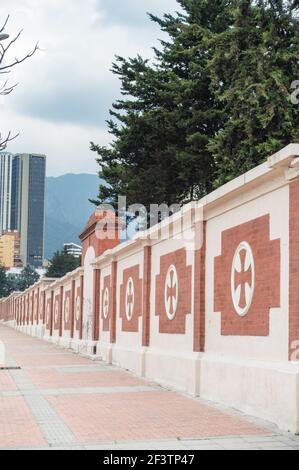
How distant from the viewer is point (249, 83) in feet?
71.0

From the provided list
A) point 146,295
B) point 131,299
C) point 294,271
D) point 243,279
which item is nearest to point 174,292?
point 146,295

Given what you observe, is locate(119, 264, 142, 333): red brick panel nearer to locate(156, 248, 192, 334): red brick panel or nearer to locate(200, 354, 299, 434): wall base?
locate(156, 248, 192, 334): red brick panel

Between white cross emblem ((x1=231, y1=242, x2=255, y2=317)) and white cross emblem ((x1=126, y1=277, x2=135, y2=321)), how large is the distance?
752cm

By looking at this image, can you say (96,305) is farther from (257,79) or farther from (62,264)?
(62,264)

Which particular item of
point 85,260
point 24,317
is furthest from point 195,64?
point 24,317

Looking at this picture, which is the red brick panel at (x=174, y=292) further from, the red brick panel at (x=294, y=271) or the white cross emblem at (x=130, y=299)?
the red brick panel at (x=294, y=271)

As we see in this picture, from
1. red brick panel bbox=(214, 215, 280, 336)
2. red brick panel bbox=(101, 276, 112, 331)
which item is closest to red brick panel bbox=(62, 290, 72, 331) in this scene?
red brick panel bbox=(101, 276, 112, 331)

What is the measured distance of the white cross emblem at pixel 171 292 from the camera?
545 inches

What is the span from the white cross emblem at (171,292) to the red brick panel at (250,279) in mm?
2323

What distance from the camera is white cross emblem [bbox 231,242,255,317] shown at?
10.1 m

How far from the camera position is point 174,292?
45.9ft

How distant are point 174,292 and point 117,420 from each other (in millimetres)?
5165
